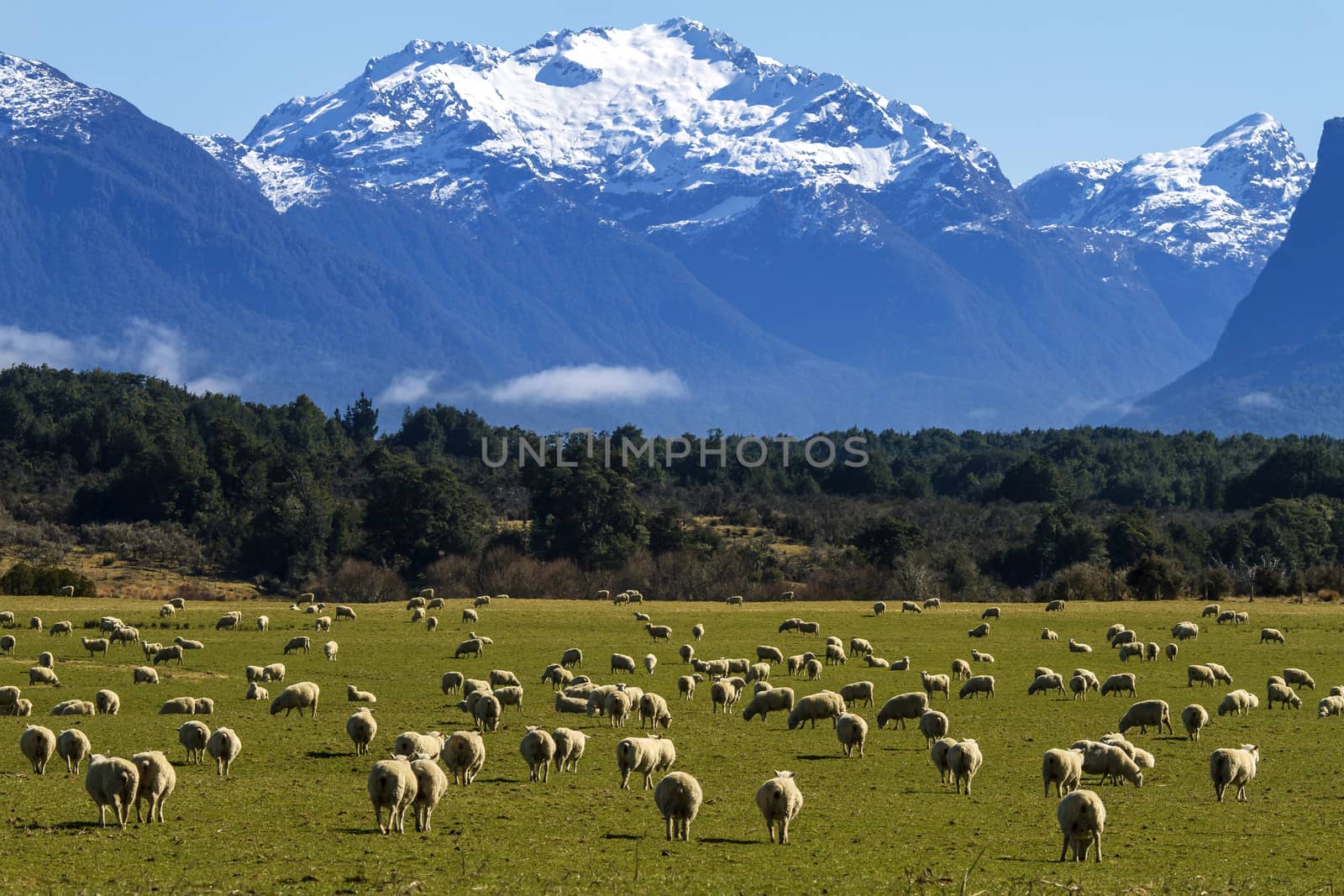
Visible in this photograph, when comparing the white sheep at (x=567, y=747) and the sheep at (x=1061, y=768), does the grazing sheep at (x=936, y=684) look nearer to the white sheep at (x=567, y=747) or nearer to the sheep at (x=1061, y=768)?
the white sheep at (x=567, y=747)

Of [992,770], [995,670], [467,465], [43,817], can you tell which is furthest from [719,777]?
[467,465]

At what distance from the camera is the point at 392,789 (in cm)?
2408

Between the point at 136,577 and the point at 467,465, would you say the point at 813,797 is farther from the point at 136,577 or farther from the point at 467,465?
the point at 467,465

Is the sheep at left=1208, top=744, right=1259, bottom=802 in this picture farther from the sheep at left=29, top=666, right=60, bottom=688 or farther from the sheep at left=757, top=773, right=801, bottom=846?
the sheep at left=29, top=666, right=60, bottom=688

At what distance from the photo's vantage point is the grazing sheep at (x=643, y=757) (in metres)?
27.9

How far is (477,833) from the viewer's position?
24344 mm

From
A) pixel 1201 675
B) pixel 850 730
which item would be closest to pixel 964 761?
pixel 850 730

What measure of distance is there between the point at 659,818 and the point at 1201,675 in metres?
23.9

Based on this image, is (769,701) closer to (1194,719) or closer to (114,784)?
(1194,719)

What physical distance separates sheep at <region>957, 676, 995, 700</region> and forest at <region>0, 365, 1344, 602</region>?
44.2m

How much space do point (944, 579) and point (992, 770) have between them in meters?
66.2

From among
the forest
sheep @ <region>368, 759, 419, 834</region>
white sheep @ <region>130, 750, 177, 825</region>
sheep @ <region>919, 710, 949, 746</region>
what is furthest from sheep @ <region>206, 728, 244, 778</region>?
the forest

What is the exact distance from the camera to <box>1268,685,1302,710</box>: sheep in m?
40.7

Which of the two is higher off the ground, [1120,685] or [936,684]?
[1120,685]
